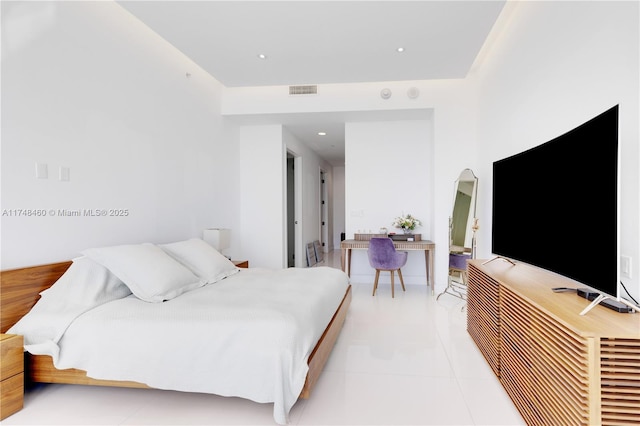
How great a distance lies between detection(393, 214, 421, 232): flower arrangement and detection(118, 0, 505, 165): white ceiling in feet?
6.62

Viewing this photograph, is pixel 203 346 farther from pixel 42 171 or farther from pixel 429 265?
pixel 429 265

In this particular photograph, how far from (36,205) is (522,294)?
10.2 ft

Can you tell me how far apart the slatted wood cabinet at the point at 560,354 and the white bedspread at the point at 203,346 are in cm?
115

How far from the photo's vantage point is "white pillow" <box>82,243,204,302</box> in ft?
8.14

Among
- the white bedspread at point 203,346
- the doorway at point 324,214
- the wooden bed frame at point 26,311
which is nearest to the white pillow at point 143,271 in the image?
the white bedspread at point 203,346

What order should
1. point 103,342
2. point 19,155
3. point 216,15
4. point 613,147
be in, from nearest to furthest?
point 613,147 < point 103,342 < point 19,155 < point 216,15

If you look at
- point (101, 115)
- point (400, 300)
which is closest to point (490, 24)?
point (400, 300)

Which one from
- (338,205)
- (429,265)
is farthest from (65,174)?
(338,205)

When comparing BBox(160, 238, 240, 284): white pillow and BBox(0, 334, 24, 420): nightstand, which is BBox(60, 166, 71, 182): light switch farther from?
BBox(0, 334, 24, 420): nightstand

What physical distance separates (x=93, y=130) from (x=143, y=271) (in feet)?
4.31

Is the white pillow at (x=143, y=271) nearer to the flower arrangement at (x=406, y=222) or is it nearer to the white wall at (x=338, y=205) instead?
the flower arrangement at (x=406, y=222)

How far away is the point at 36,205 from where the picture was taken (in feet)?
7.94

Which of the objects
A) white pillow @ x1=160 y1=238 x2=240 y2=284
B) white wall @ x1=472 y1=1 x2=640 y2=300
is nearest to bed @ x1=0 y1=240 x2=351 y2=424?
white pillow @ x1=160 y1=238 x2=240 y2=284

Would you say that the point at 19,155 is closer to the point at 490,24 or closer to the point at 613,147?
the point at 613,147
